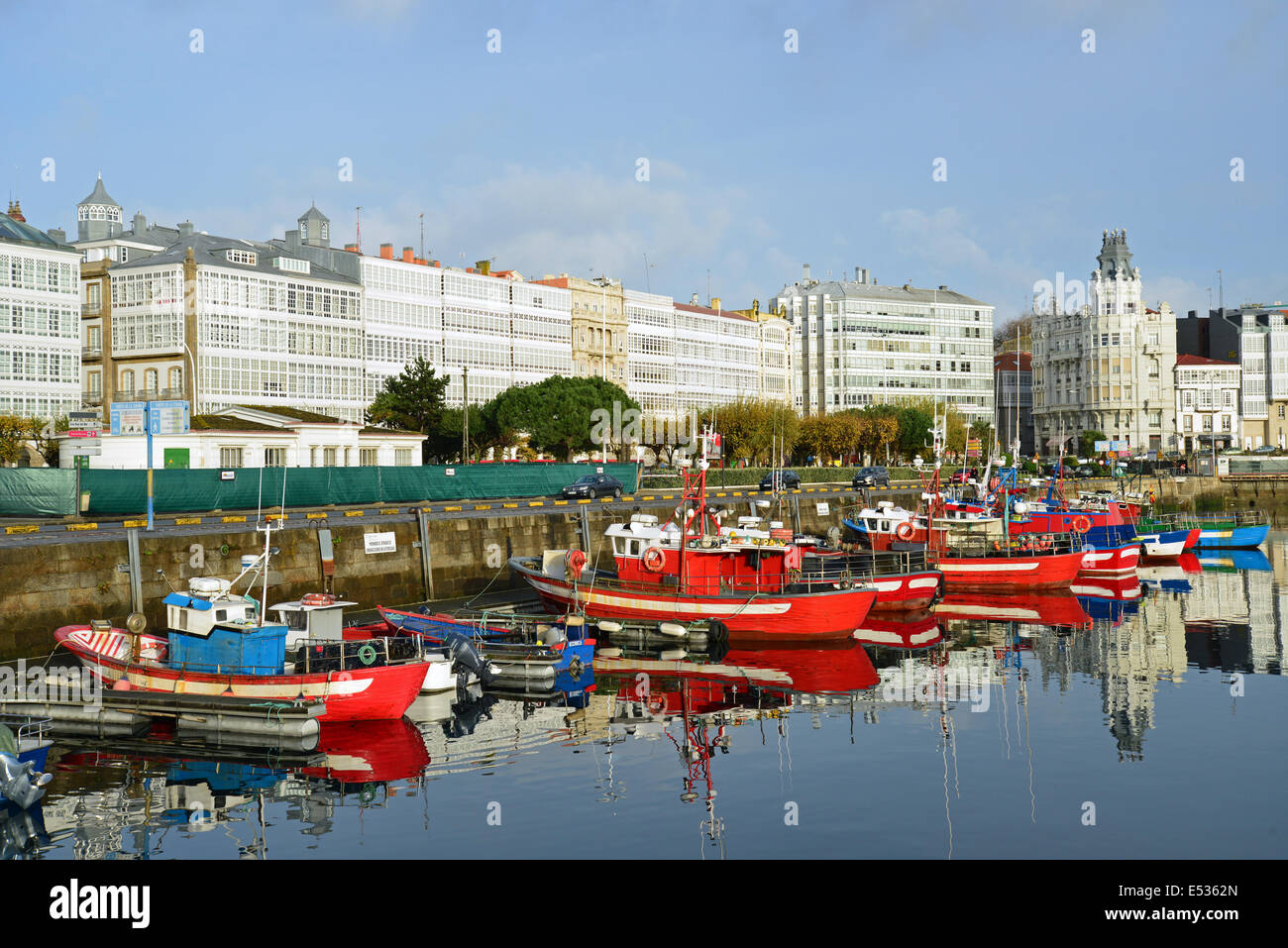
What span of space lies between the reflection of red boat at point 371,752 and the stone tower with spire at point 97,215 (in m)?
88.2

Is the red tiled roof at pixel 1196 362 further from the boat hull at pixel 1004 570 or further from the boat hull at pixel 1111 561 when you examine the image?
the boat hull at pixel 1004 570

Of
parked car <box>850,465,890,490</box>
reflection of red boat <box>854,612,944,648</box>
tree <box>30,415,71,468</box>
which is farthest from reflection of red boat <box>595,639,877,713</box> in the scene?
tree <box>30,415,71,468</box>

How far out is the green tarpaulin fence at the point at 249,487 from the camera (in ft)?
178

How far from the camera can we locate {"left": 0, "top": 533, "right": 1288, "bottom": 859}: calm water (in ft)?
82.9

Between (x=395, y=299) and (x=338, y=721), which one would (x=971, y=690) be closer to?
(x=338, y=721)

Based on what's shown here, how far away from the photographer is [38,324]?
90875mm

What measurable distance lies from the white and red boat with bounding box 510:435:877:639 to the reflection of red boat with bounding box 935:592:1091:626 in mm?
8404

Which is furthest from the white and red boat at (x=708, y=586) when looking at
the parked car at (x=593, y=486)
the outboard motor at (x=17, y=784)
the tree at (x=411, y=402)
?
the tree at (x=411, y=402)

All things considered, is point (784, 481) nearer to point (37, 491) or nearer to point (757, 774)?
point (37, 491)

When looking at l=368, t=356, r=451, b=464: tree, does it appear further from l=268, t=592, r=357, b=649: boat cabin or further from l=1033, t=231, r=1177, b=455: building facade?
l=1033, t=231, r=1177, b=455: building facade
